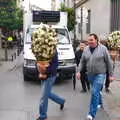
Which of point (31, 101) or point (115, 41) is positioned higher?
point (115, 41)

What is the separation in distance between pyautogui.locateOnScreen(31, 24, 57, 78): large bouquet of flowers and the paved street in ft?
4.37

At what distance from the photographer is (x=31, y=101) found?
11.2 meters

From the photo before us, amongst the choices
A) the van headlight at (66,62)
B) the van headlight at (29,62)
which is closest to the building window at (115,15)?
the van headlight at (66,62)

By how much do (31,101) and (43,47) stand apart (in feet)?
10.1

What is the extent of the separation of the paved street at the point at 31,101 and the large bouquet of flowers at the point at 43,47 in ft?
4.37

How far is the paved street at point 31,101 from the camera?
30.9ft

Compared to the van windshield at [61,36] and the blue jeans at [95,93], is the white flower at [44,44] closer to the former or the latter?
the blue jeans at [95,93]

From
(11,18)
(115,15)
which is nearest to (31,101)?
(115,15)

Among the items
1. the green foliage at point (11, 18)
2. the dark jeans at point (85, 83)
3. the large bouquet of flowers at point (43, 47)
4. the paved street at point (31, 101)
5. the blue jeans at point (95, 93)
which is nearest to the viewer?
Answer: the large bouquet of flowers at point (43, 47)

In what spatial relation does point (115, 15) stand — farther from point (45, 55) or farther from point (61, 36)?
point (45, 55)

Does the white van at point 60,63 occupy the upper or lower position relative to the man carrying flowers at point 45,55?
lower

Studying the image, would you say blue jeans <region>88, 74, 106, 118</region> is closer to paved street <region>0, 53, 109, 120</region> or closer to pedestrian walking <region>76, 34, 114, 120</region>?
pedestrian walking <region>76, 34, 114, 120</region>

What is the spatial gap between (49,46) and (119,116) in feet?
7.25

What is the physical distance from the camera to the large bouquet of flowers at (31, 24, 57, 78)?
848 cm
